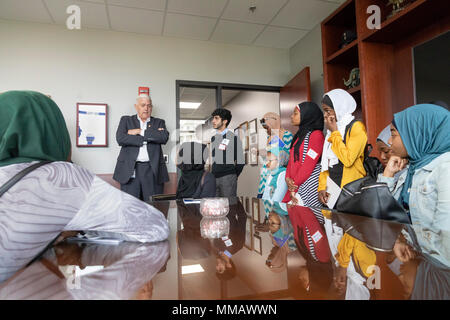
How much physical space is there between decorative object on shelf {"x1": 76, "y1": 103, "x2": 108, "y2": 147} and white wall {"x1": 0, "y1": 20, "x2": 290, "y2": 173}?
75mm

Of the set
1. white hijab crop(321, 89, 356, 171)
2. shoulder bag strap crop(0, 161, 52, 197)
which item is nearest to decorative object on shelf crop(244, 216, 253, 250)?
shoulder bag strap crop(0, 161, 52, 197)

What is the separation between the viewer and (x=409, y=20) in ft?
7.67

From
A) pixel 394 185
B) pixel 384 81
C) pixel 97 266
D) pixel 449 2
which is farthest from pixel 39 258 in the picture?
pixel 384 81

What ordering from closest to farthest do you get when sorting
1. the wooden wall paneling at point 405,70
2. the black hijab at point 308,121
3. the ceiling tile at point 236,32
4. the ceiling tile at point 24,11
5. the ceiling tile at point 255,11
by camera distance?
the black hijab at point 308,121 → the wooden wall paneling at point 405,70 → the ceiling tile at point 24,11 → the ceiling tile at point 255,11 → the ceiling tile at point 236,32

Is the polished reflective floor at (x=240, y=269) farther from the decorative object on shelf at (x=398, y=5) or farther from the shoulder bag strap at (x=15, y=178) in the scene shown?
the decorative object on shelf at (x=398, y=5)

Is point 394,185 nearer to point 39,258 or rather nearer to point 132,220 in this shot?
point 132,220

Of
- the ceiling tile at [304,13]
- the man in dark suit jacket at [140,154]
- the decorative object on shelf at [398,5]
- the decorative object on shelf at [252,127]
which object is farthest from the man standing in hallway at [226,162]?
the decorative object on shelf at [252,127]

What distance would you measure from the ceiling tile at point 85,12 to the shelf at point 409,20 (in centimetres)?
310

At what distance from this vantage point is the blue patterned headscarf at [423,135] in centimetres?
138

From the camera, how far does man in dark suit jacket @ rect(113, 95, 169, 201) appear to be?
134 inches

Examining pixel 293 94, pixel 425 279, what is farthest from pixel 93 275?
pixel 293 94

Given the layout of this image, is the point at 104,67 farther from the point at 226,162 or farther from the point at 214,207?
the point at 214,207

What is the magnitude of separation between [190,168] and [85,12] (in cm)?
261

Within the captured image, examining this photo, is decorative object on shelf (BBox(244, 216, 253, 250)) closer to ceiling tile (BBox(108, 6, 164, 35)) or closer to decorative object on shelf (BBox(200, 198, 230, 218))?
decorative object on shelf (BBox(200, 198, 230, 218))
